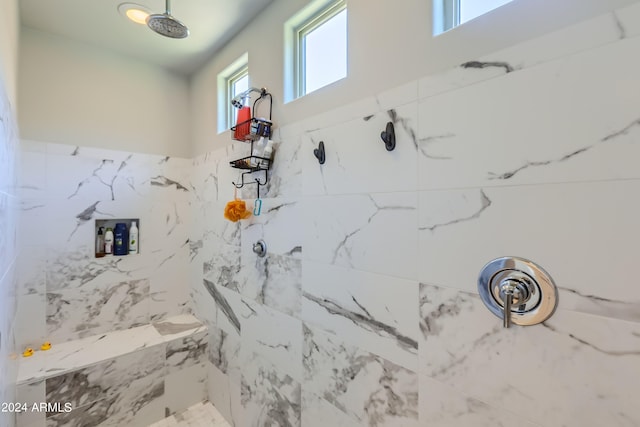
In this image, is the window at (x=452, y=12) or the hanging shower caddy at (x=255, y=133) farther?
the hanging shower caddy at (x=255, y=133)

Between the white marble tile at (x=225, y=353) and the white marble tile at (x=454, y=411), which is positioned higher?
the white marble tile at (x=454, y=411)

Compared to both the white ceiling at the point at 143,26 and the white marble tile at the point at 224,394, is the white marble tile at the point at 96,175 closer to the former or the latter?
the white ceiling at the point at 143,26

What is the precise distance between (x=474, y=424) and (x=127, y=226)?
241cm

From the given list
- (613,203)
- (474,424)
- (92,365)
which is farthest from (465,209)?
(92,365)

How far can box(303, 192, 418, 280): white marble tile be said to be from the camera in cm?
100

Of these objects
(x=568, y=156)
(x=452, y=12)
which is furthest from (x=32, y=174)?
(x=568, y=156)

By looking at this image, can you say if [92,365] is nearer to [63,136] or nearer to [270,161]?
[63,136]

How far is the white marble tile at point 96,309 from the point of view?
1932mm

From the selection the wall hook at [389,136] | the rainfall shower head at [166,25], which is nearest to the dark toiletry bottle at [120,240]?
the rainfall shower head at [166,25]

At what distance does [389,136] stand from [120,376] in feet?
6.99

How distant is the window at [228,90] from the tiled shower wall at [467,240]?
0.85 meters

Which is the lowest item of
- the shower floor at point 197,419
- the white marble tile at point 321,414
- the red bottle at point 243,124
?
the shower floor at point 197,419

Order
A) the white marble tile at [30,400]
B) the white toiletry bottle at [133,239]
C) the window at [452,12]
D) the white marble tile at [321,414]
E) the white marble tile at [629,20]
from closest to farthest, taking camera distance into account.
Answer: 1. the white marble tile at [629,20]
2. the window at [452,12]
3. the white marble tile at [321,414]
4. the white marble tile at [30,400]
5. the white toiletry bottle at [133,239]

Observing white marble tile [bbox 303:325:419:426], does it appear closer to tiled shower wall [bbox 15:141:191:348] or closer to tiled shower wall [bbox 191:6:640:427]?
tiled shower wall [bbox 191:6:640:427]
